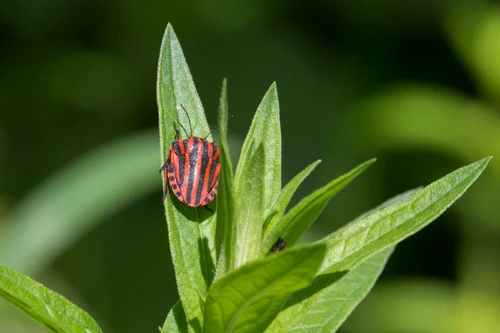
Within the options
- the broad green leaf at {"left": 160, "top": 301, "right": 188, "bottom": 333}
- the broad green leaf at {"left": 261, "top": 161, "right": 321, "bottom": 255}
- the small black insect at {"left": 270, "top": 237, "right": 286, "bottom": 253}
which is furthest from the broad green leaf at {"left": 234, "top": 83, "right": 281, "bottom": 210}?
the broad green leaf at {"left": 160, "top": 301, "right": 188, "bottom": 333}

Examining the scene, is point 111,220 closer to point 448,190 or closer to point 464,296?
point 464,296

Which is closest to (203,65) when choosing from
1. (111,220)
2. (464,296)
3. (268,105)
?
(111,220)

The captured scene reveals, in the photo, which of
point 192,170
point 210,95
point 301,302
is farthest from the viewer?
point 210,95

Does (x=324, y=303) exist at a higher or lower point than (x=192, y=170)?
lower

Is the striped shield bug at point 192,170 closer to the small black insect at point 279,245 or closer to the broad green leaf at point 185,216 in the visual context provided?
the broad green leaf at point 185,216

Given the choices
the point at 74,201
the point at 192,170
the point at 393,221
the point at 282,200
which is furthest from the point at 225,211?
the point at 74,201

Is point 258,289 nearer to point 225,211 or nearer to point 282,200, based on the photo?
point 225,211

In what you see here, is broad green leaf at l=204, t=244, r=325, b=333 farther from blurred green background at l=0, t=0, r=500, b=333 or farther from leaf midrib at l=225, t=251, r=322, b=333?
blurred green background at l=0, t=0, r=500, b=333
